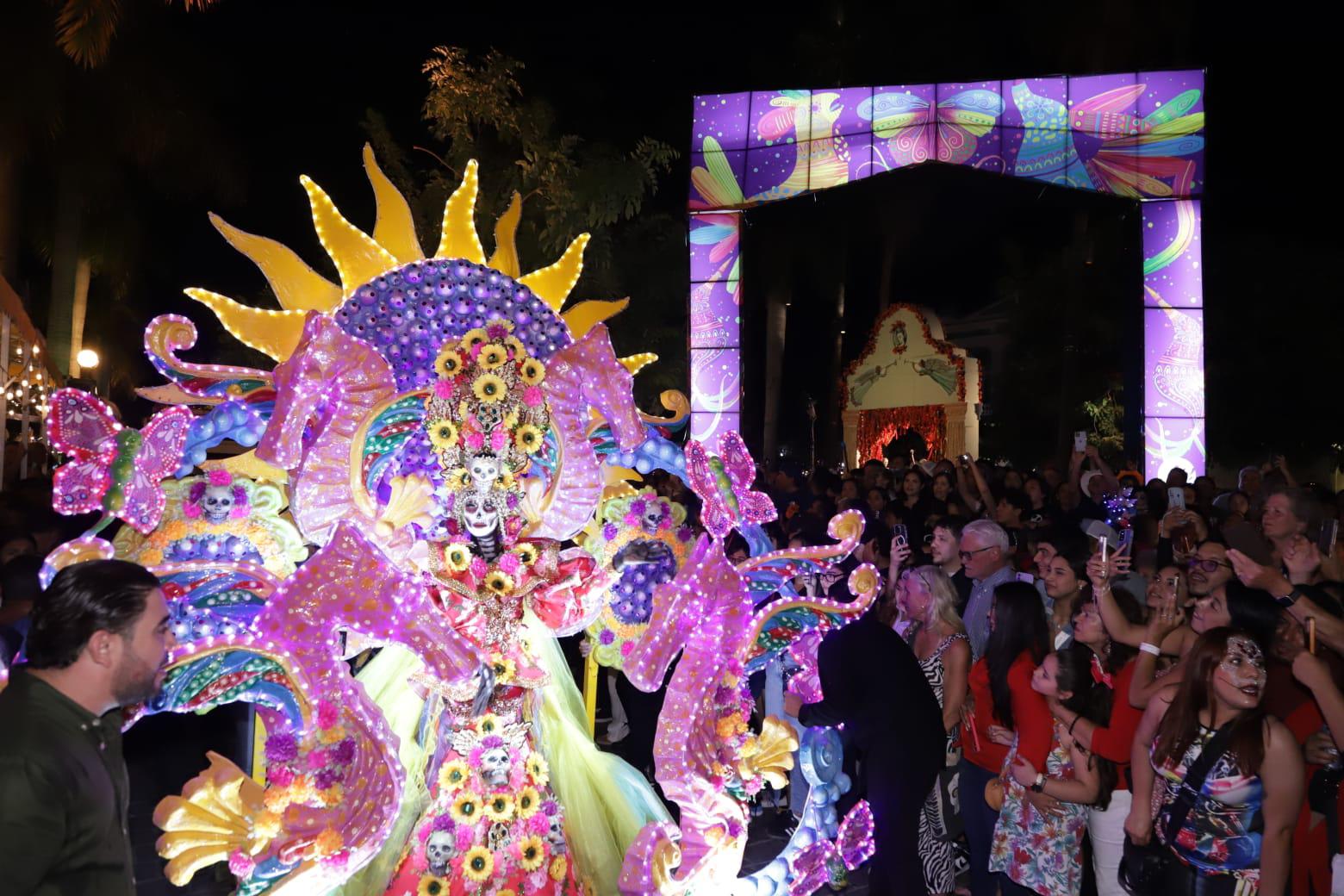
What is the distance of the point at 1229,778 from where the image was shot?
345 centimetres

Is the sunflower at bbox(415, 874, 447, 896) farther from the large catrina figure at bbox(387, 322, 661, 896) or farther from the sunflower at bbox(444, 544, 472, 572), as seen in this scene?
the sunflower at bbox(444, 544, 472, 572)

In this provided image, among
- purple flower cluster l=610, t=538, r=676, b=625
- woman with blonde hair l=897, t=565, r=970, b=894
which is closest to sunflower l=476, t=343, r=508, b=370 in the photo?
purple flower cluster l=610, t=538, r=676, b=625

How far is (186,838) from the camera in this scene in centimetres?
379

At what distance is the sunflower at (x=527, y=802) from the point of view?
169 inches

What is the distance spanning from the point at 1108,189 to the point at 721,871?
10446 millimetres

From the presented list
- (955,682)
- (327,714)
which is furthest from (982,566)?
(327,714)

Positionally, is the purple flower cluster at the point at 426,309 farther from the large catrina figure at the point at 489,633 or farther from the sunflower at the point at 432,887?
the sunflower at the point at 432,887

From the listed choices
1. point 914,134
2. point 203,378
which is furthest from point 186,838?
point 914,134

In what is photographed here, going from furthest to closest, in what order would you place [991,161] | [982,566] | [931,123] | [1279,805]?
[931,123]
[991,161]
[982,566]
[1279,805]

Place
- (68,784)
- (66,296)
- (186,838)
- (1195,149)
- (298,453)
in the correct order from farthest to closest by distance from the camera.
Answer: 1. (66,296)
2. (1195,149)
3. (298,453)
4. (186,838)
5. (68,784)

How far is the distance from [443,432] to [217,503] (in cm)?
78

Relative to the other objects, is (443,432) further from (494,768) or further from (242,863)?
(242,863)

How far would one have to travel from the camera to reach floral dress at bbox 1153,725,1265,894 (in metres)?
3.44

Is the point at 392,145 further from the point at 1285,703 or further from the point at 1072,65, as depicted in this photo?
the point at 1285,703
